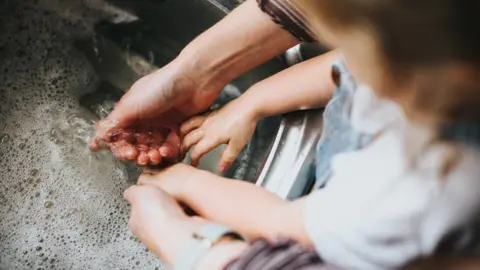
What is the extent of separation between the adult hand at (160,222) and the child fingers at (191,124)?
0.11m

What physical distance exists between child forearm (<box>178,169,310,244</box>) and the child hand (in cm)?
7

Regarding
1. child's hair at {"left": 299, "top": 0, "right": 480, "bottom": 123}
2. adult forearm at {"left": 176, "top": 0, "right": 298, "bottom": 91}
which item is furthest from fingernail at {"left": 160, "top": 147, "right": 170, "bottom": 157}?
child's hair at {"left": 299, "top": 0, "right": 480, "bottom": 123}

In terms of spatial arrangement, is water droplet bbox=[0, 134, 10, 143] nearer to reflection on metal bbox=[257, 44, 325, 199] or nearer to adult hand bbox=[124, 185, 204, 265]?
adult hand bbox=[124, 185, 204, 265]

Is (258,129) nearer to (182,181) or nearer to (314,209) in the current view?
(182,181)

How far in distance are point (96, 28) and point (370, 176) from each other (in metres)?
0.67

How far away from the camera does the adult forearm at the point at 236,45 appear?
0.78 metres

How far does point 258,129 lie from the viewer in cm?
89

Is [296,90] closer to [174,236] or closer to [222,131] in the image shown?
[222,131]


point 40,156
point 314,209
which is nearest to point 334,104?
point 314,209

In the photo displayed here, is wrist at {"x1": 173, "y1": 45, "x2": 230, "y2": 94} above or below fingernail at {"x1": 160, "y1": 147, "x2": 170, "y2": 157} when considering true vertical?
above

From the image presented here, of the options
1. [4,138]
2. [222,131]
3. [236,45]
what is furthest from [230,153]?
[4,138]

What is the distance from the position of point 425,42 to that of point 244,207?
36 centimetres

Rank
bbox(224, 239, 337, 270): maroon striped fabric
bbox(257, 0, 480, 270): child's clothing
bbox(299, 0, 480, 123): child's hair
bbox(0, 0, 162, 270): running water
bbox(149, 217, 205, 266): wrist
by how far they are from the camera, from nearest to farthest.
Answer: bbox(299, 0, 480, 123): child's hair → bbox(257, 0, 480, 270): child's clothing → bbox(224, 239, 337, 270): maroon striped fabric → bbox(149, 217, 205, 266): wrist → bbox(0, 0, 162, 270): running water

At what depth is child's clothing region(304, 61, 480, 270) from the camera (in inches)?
18.5
